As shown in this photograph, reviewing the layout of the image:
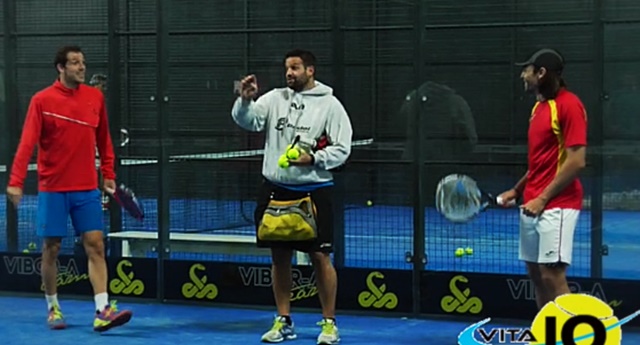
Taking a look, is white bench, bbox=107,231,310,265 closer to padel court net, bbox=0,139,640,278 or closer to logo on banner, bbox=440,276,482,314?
padel court net, bbox=0,139,640,278

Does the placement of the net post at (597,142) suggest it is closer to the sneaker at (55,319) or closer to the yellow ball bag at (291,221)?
the yellow ball bag at (291,221)

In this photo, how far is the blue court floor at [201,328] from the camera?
26.2ft

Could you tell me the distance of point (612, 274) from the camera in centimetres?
830

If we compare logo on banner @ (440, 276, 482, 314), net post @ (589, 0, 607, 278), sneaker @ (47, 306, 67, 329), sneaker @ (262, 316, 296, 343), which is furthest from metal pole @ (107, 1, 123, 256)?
net post @ (589, 0, 607, 278)

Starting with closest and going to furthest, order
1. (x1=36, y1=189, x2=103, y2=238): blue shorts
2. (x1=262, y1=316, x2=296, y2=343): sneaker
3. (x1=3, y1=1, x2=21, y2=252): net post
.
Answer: (x1=262, y1=316, x2=296, y2=343): sneaker
(x1=36, y1=189, x2=103, y2=238): blue shorts
(x1=3, y1=1, x2=21, y2=252): net post

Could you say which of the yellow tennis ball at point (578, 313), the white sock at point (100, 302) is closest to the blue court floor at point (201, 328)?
the white sock at point (100, 302)

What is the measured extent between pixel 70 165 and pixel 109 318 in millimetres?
1035

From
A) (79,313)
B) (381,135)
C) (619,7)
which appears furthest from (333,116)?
(79,313)

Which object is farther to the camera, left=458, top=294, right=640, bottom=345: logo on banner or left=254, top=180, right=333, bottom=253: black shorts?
left=254, top=180, right=333, bottom=253: black shorts

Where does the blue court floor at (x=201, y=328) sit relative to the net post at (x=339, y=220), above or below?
below

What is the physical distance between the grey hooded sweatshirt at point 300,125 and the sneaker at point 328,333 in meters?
0.88

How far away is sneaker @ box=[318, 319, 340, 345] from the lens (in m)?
7.74

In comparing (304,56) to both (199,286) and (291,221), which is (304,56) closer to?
(291,221)

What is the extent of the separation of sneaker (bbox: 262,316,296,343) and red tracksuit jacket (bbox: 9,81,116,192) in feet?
4.98
